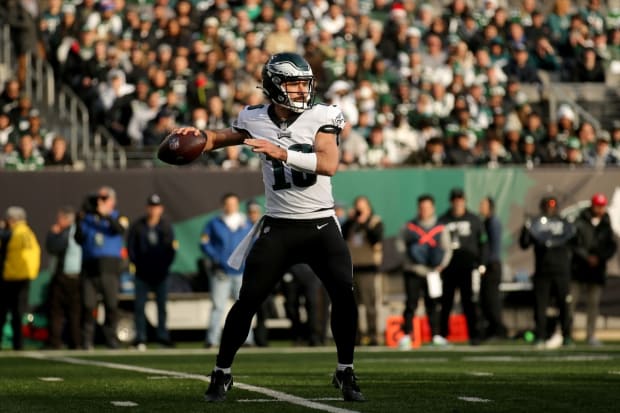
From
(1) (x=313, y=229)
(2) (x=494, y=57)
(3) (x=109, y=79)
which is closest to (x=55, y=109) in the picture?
(3) (x=109, y=79)

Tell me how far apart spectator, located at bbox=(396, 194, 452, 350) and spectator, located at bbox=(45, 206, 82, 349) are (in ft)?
12.4

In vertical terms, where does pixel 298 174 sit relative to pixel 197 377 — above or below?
above

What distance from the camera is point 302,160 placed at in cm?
804

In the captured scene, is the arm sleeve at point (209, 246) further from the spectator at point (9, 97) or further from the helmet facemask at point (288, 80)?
the helmet facemask at point (288, 80)

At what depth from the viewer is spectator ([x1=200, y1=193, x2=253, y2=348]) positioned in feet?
57.5

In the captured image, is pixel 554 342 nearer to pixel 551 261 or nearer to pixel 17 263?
pixel 551 261

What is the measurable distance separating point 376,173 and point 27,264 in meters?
4.86

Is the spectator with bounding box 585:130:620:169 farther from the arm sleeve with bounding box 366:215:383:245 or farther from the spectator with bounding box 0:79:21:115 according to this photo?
the spectator with bounding box 0:79:21:115

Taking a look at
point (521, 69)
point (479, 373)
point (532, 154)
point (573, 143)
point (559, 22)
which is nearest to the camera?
point (479, 373)

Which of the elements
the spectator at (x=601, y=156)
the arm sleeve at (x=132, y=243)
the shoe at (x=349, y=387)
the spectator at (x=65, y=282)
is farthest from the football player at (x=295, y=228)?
the spectator at (x=601, y=156)

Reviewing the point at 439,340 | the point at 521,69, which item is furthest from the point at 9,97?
the point at 521,69

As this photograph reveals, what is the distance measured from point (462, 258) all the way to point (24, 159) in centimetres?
578

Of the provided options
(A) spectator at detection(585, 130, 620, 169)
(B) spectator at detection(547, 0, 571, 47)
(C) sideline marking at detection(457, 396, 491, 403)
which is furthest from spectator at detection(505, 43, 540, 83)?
(C) sideline marking at detection(457, 396, 491, 403)

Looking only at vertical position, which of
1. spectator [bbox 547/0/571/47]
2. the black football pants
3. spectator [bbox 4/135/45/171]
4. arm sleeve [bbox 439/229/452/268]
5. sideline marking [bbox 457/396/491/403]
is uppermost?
spectator [bbox 547/0/571/47]
